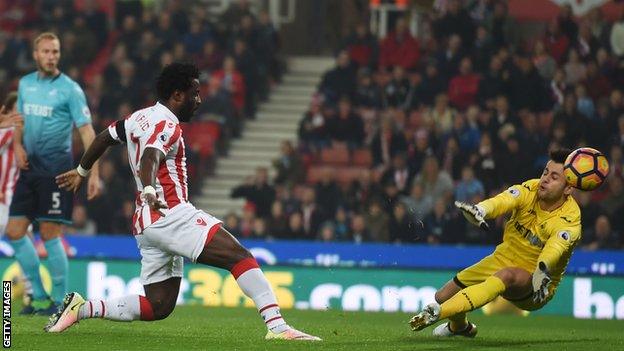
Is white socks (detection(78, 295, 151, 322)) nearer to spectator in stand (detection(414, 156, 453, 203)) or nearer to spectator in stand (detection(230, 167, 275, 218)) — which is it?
spectator in stand (detection(414, 156, 453, 203))

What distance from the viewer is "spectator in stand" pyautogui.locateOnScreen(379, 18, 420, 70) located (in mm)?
22172

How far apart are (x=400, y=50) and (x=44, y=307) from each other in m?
10.9

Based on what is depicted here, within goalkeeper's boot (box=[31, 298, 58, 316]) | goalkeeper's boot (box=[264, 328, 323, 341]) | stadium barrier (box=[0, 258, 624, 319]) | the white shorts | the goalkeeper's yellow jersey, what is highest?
the goalkeeper's yellow jersey

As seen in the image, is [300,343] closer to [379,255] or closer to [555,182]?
[555,182]

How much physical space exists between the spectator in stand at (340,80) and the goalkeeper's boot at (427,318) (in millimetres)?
13109

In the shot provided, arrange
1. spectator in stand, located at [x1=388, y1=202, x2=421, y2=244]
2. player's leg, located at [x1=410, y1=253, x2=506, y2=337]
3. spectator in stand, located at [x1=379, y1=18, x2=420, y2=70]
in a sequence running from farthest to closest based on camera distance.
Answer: spectator in stand, located at [x1=379, y1=18, x2=420, y2=70] → spectator in stand, located at [x1=388, y1=202, x2=421, y2=244] → player's leg, located at [x1=410, y1=253, x2=506, y2=337]

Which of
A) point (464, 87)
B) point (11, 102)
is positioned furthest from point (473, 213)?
point (464, 87)

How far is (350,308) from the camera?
17.1m

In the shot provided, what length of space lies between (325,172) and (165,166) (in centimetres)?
1181

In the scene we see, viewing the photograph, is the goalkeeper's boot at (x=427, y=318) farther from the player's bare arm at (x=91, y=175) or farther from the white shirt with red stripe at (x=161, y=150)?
the player's bare arm at (x=91, y=175)

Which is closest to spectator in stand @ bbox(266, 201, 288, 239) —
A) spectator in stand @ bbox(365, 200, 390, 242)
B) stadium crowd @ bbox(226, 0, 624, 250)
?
stadium crowd @ bbox(226, 0, 624, 250)

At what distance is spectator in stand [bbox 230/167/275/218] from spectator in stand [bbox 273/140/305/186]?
36cm

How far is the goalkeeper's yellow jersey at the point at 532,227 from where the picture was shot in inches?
388

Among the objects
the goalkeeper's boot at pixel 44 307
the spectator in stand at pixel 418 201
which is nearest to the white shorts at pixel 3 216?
the goalkeeper's boot at pixel 44 307
